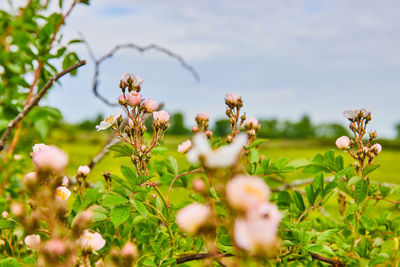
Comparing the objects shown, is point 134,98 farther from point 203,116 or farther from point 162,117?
point 203,116

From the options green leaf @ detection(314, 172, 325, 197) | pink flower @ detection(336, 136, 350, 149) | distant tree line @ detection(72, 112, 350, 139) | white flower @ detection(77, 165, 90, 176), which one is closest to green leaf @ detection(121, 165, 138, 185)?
white flower @ detection(77, 165, 90, 176)

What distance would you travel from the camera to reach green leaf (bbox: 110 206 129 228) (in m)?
0.76

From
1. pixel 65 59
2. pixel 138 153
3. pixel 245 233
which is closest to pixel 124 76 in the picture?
pixel 138 153

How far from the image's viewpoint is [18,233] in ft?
3.73

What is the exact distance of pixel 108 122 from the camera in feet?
3.15

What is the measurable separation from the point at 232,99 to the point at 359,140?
422mm

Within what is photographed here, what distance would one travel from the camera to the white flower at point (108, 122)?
93 cm

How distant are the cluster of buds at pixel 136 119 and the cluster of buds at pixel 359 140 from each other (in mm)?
555

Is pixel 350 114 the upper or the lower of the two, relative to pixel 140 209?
upper

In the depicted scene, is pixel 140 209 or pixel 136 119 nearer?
pixel 140 209

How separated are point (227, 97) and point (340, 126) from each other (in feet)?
63.6

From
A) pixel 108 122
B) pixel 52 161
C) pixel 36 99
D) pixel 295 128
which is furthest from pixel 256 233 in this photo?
pixel 295 128

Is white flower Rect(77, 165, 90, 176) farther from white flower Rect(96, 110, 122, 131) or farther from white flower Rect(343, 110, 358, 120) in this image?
white flower Rect(343, 110, 358, 120)

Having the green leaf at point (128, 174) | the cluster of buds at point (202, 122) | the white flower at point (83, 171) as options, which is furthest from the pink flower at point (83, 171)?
the cluster of buds at point (202, 122)
